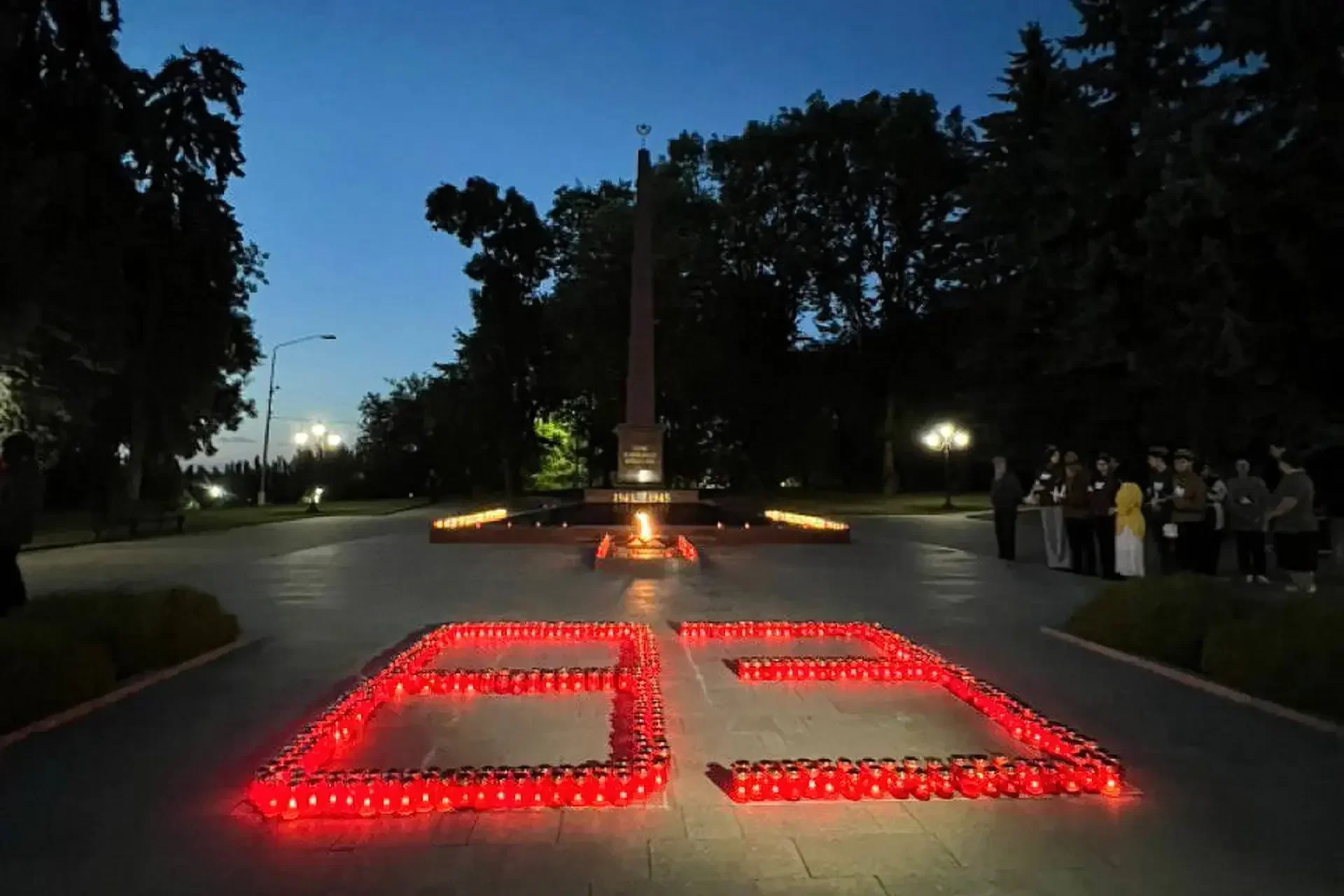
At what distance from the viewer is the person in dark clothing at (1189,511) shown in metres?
14.0

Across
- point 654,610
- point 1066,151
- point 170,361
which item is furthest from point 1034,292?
point 170,361

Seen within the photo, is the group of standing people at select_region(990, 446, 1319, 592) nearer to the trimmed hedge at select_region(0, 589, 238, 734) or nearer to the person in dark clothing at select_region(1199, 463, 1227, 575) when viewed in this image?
the person in dark clothing at select_region(1199, 463, 1227, 575)

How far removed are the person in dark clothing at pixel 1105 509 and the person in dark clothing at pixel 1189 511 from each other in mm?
856

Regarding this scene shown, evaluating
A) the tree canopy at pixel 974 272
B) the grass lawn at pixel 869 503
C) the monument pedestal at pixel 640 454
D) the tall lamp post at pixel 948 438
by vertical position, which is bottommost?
the grass lawn at pixel 869 503

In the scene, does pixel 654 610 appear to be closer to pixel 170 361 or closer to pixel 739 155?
pixel 170 361

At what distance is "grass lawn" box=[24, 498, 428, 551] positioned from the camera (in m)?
26.0

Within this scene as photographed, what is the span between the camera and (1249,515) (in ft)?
44.1

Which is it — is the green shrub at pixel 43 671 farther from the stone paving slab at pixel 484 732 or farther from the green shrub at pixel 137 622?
the stone paving slab at pixel 484 732

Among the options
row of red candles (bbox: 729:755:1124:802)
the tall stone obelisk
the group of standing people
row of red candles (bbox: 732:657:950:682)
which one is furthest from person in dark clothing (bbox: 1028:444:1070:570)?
the tall stone obelisk

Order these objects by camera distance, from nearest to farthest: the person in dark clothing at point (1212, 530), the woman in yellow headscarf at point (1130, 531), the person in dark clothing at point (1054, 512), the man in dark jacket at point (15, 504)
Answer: the man in dark jacket at point (15, 504)
the woman in yellow headscarf at point (1130, 531)
the person in dark clothing at point (1212, 530)
the person in dark clothing at point (1054, 512)

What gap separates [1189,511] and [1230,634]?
21.7 feet

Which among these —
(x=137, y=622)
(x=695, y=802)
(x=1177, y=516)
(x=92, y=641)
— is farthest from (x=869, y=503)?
(x=695, y=802)

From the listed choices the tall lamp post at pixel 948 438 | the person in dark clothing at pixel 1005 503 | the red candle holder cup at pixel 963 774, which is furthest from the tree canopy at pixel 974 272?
the red candle holder cup at pixel 963 774

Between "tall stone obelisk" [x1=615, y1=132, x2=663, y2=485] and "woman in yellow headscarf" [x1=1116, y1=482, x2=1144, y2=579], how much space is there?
20.3 metres
